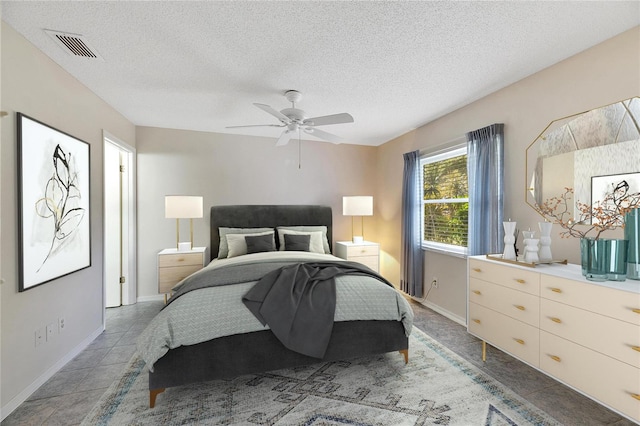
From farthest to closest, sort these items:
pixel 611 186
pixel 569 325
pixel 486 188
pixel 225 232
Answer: pixel 225 232
pixel 486 188
pixel 611 186
pixel 569 325

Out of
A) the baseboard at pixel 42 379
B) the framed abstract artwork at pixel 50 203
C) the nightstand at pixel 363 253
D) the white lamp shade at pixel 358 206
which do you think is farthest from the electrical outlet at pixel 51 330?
the white lamp shade at pixel 358 206

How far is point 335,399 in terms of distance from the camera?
6.37 ft

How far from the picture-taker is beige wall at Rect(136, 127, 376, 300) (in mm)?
4109

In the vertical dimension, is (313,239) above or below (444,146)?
below

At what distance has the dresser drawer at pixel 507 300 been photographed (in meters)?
1.99

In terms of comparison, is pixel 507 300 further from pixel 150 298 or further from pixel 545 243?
pixel 150 298

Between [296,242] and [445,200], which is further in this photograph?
[296,242]

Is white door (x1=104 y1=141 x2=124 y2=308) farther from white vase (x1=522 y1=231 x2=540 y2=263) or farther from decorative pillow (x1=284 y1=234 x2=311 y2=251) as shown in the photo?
white vase (x1=522 y1=231 x2=540 y2=263)

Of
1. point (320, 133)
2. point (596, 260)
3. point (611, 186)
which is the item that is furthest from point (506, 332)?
point (320, 133)

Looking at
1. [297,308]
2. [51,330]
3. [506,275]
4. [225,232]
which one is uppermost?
[225,232]

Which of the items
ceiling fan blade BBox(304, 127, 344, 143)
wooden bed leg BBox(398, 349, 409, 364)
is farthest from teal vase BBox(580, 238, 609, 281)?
ceiling fan blade BBox(304, 127, 344, 143)

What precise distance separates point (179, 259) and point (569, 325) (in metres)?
4.01

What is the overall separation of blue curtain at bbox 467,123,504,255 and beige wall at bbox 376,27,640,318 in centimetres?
10

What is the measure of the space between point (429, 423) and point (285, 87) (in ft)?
9.75
